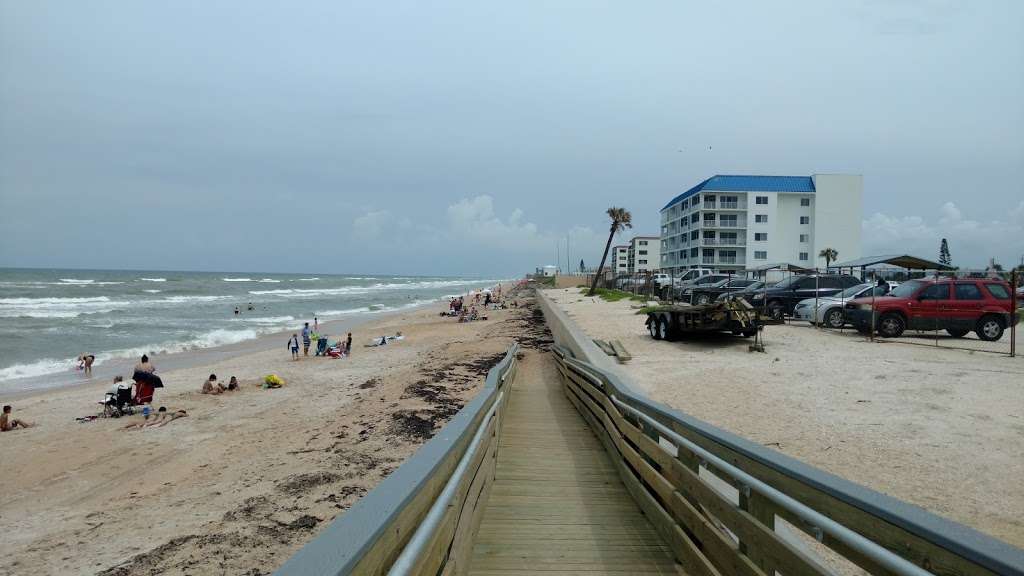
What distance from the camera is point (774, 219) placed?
204ft

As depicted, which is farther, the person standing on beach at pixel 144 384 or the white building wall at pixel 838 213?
the white building wall at pixel 838 213

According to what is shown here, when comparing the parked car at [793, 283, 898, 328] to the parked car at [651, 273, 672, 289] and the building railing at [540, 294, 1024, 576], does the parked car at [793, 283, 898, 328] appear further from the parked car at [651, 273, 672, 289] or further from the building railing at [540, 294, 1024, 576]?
the building railing at [540, 294, 1024, 576]

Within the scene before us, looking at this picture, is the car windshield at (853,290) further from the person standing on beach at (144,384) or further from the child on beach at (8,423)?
the child on beach at (8,423)

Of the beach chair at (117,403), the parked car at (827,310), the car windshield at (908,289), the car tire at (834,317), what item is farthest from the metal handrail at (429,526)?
the car tire at (834,317)

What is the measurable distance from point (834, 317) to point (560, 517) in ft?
54.0

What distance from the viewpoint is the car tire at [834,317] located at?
57.3 feet

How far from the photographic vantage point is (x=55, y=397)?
47.8ft

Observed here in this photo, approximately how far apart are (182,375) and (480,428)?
1683cm

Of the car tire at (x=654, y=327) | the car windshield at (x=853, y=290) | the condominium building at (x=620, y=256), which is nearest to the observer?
the car tire at (x=654, y=327)

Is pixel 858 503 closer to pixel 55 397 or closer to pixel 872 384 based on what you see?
pixel 872 384

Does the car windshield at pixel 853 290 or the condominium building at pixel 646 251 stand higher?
the condominium building at pixel 646 251

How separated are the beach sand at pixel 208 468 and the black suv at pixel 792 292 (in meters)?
11.1

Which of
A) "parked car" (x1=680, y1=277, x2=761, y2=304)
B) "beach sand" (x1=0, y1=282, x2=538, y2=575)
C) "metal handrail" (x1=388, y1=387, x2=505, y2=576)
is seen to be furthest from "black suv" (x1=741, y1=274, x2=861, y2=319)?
"metal handrail" (x1=388, y1=387, x2=505, y2=576)

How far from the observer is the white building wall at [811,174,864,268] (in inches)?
2410
